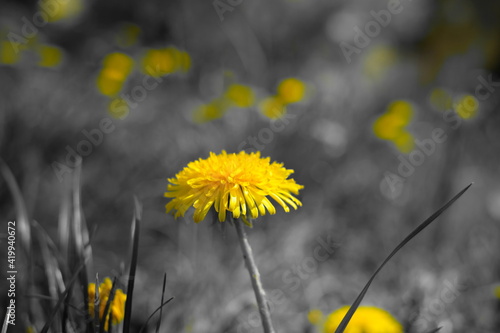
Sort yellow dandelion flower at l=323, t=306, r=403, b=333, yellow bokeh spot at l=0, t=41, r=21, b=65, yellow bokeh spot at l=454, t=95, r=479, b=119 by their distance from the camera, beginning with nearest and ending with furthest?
yellow dandelion flower at l=323, t=306, r=403, b=333 → yellow bokeh spot at l=454, t=95, r=479, b=119 → yellow bokeh spot at l=0, t=41, r=21, b=65

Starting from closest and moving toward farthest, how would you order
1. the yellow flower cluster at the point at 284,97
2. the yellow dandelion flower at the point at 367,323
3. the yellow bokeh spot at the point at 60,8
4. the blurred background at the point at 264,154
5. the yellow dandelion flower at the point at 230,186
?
the yellow dandelion flower at the point at 230,186, the yellow dandelion flower at the point at 367,323, the blurred background at the point at 264,154, the yellow flower cluster at the point at 284,97, the yellow bokeh spot at the point at 60,8

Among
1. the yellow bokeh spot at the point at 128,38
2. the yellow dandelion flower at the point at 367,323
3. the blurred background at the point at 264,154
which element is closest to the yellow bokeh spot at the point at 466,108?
the blurred background at the point at 264,154

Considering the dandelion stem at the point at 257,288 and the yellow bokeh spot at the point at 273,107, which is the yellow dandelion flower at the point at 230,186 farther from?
the yellow bokeh spot at the point at 273,107

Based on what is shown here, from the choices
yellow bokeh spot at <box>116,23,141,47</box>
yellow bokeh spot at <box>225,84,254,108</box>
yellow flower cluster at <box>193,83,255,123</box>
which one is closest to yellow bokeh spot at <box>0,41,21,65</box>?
yellow bokeh spot at <box>116,23,141,47</box>

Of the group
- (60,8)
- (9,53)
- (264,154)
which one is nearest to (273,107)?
(264,154)

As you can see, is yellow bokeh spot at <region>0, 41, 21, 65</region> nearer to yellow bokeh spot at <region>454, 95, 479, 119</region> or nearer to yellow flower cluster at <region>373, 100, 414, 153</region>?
yellow flower cluster at <region>373, 100, 414, 153</region>

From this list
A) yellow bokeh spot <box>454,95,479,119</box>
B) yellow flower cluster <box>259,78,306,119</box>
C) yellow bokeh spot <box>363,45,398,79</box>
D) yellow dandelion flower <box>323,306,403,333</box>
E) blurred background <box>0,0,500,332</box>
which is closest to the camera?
yellow dandelion flower <box>323,306,403,333</box>

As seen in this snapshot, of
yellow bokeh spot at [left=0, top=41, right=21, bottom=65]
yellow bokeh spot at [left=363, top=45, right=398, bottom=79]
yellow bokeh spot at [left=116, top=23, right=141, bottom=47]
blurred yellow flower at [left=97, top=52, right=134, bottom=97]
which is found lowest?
blurred yellow flower at [left=97, top=52, right=134, bottom=97]
